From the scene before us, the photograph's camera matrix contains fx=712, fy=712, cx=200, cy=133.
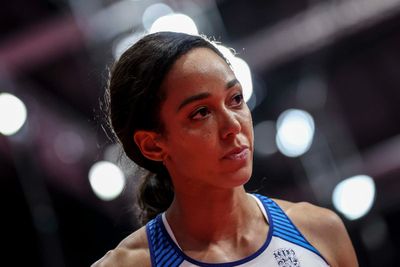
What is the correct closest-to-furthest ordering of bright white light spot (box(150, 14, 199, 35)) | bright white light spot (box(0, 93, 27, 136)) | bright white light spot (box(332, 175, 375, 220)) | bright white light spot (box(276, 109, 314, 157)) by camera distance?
bright white light spot (box(150, 14, 199, 35))
bright white light spot (box(0, 93, 27, 136))
bright white light spot (box(276, 109, 314, 157))
bright white light spot (box(332, 175, 375, 220))

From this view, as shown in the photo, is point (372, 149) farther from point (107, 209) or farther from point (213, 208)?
point (213, 208)

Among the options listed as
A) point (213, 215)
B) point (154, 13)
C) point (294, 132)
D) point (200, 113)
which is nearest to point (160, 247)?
point (213, 215)

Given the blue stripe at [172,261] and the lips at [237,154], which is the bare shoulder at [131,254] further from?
the lips at [237,154]

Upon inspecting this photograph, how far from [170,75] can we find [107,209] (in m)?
4.85

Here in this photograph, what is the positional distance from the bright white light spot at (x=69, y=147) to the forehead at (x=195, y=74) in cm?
461

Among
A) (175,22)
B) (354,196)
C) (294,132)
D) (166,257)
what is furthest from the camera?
(354,196)

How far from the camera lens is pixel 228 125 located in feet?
5.55

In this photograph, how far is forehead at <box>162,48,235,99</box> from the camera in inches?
67.7

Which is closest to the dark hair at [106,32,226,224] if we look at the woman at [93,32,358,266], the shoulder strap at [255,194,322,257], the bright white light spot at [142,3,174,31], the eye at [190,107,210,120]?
the woman at [93,32,358,266]

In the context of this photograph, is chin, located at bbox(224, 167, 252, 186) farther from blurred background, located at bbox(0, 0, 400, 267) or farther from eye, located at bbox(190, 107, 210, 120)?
blurred background, located at bbox(0, 0, 400, 267)

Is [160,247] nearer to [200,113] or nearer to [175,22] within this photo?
[200,113]

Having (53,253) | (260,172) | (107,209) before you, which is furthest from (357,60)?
(53,253)

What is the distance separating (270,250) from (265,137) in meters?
5.47

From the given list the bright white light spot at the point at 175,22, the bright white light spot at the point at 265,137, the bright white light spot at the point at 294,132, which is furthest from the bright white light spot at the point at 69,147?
the bright white light spot at the point at 294,132
